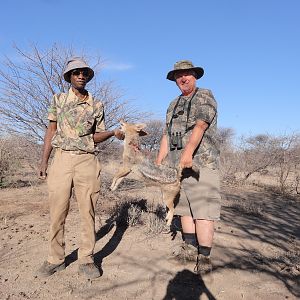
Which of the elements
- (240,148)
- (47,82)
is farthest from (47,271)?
(240,148)

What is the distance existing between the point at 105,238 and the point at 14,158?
6845mm

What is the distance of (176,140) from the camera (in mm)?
4512

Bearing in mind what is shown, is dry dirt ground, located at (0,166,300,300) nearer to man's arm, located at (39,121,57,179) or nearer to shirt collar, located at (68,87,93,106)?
man's arm, located at (39,121,57,179)

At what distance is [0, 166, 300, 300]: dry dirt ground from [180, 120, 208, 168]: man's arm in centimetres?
127

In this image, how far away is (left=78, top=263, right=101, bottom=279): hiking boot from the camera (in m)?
4.17

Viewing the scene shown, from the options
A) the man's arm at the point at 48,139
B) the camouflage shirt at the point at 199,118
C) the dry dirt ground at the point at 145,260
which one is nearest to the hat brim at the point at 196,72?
the camouflage shirt at the point at 199,118

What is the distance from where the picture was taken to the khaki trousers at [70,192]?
4.17 m

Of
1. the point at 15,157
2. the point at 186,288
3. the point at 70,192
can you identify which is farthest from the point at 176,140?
the point at 15,157

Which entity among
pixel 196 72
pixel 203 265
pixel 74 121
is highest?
pixel 196 72

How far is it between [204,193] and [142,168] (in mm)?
746

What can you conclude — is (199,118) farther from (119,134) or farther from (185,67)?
(119,134)

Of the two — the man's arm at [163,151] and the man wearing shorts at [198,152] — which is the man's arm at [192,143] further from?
the man's arm at [163,151]

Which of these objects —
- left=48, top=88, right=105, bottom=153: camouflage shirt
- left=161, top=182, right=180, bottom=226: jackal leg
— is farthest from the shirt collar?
left=161, top=182, right=180, bottom=226: jackal leg

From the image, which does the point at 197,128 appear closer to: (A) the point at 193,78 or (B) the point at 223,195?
(A) the point at 193,78
